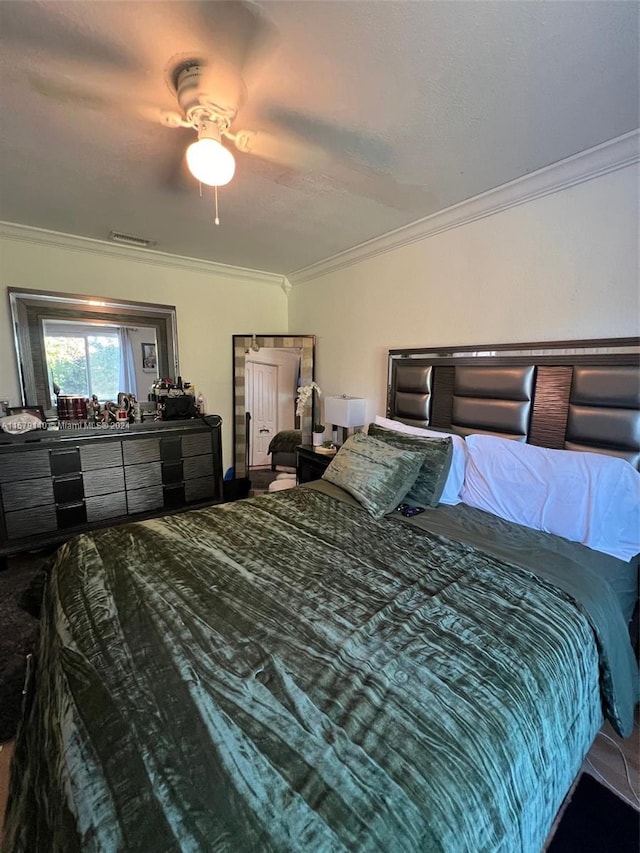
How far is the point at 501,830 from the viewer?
0.72 metres

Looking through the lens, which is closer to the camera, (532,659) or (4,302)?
(532,659)

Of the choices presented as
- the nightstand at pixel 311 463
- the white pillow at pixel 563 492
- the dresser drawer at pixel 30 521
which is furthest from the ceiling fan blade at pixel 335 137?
the dresser drawer at pixel 30 521

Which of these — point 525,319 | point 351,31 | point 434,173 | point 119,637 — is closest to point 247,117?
point 351,31

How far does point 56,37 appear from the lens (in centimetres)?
116

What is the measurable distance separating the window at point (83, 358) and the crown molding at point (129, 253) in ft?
2.04

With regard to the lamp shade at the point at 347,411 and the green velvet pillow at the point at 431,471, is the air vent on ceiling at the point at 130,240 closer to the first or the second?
the lamp shade at the point at 347,411

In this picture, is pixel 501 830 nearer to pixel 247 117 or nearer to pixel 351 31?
pixel 351 31

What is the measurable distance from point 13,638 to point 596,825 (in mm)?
2597

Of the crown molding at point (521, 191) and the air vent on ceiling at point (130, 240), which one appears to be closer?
the crown molding at point (521, 191)

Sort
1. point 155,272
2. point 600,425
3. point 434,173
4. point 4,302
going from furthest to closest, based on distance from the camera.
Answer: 1. point 155,272
2. point 4,302
3. point 434,173
4. point 600,425

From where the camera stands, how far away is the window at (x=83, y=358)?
2.91 m

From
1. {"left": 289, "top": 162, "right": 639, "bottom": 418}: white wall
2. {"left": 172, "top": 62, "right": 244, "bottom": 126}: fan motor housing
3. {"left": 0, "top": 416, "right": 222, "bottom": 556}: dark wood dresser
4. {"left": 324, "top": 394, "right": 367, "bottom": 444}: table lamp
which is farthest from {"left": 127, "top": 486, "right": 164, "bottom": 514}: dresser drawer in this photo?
{"left": 172, "top": 62, "right": 244, "bottom": 126}: fan motor housing

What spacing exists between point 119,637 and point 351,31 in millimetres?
1977

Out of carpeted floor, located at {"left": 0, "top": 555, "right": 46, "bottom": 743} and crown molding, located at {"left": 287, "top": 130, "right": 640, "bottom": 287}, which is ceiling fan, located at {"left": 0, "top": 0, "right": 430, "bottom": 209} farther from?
carpeted floor, located at {"left": 0, "top": 555, "right": 46, "bottom": 743}
